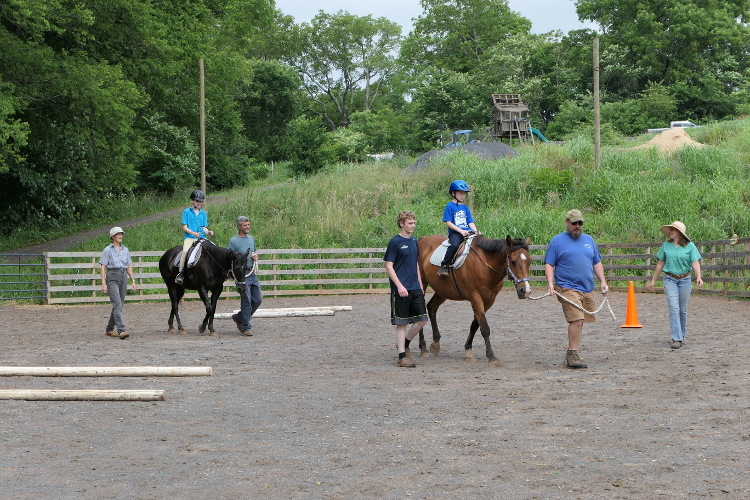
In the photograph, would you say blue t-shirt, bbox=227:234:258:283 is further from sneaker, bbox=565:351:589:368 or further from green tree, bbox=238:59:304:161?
green tree, bbox=238:59:304:161

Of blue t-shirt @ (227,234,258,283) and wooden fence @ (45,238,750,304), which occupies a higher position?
blue t-shirt @ (227,234,258,283)

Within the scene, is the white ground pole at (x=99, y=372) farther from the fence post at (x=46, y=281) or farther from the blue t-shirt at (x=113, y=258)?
the fence post at (x=46, y=281)

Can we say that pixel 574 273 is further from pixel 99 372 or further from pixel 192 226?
pixel 192 226

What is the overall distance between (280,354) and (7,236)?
21.9 m

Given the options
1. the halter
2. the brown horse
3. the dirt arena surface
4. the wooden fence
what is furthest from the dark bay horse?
the wooden fence

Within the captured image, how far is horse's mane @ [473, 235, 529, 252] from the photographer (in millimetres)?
10375

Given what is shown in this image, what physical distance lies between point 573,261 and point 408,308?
2123mm

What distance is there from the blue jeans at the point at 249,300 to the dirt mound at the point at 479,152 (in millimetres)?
22529

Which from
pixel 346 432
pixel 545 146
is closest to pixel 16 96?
pixel 346 432

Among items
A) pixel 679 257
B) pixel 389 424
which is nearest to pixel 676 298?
pixel 679 257

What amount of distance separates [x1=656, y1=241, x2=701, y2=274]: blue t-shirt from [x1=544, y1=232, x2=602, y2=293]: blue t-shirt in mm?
2204

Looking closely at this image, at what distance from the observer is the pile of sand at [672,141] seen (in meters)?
37.6

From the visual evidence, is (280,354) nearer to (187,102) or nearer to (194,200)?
(194,200)

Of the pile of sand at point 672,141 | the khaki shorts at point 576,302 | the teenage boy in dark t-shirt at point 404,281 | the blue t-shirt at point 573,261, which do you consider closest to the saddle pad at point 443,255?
the teenage boy in dark t-shirt at point 404,281
